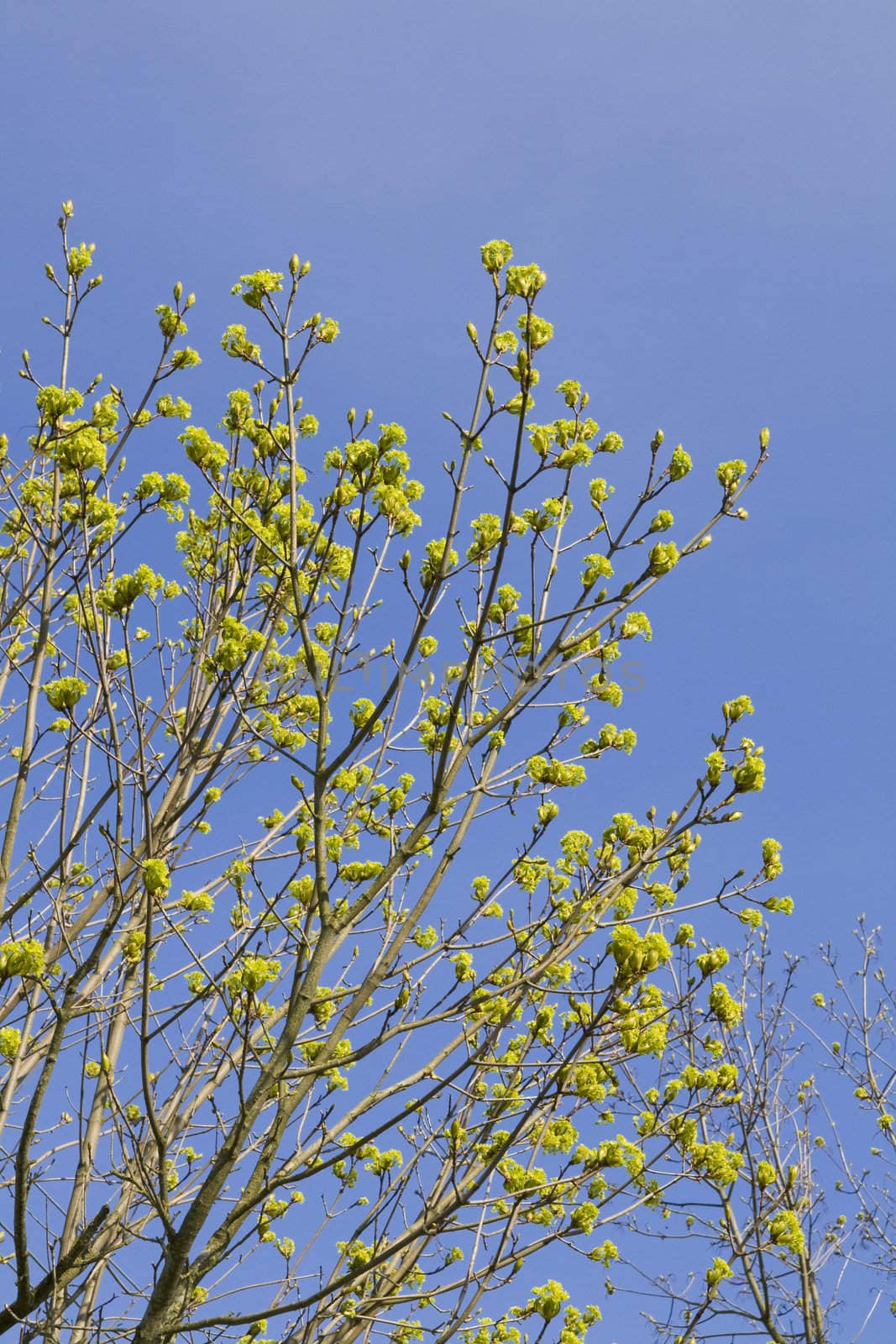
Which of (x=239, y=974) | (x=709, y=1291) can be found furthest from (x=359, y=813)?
(x=709, y=1291)

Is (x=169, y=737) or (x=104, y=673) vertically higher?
(x=169, y=737)

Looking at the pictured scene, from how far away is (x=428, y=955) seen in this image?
395cm

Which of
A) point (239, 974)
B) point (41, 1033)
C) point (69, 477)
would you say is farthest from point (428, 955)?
point (69, 477)

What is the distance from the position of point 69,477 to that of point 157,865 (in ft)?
5.96

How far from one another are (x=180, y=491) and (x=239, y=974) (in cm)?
226

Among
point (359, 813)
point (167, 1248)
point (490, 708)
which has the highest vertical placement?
point (490, 708)

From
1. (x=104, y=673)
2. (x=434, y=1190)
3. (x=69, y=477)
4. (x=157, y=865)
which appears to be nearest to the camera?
(x=157, y=865)

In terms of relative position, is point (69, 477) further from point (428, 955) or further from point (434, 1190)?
point (434, 1190)

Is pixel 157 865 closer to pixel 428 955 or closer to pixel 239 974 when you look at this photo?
pixel 239 974

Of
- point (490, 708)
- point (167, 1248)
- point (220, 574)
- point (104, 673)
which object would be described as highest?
point (220, 574)

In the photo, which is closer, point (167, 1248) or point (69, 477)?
point (167, 1248)

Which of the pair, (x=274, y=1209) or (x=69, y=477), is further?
(x=274, y=1209)

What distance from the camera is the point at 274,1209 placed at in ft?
15.6

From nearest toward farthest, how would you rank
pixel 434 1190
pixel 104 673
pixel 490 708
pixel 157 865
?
pixel 157 865
pixel 104 673
pixel 434 1190
pixel 490 708
